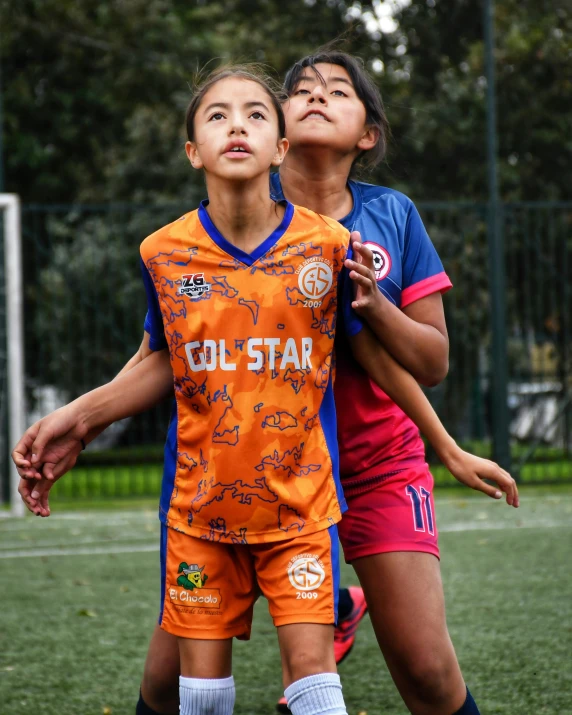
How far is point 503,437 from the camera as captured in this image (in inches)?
458

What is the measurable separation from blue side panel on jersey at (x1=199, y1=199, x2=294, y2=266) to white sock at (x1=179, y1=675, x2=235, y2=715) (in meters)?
0.97

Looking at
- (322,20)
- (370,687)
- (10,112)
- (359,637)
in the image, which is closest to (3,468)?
(359,637)

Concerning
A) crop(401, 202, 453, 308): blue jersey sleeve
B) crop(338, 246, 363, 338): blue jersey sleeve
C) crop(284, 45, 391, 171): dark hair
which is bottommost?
crop(338, 246, 363, 338): blue jersey sleeve

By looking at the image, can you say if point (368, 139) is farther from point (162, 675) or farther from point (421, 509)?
point (162, 675)

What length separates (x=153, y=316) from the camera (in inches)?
114

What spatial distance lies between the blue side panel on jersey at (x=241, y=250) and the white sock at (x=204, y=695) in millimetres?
974

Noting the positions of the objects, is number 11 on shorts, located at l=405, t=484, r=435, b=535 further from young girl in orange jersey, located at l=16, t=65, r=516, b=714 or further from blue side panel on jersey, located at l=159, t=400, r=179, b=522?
blue side panel on jersey, located at l=159, t=400, r=179, b=522

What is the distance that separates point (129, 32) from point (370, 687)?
17.5 m

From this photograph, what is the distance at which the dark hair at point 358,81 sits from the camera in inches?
129

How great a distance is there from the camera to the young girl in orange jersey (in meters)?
2.63

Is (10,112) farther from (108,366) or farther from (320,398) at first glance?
(320,398)

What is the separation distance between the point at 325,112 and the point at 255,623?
3.10 metres

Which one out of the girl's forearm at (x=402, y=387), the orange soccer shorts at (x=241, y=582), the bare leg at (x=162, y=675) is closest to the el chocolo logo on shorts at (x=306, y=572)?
the orange soccer shorts at (x=241, y=582)

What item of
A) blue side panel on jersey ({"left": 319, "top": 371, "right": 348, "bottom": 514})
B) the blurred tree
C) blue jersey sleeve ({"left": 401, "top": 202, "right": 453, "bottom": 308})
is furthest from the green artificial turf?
the blurred tree
